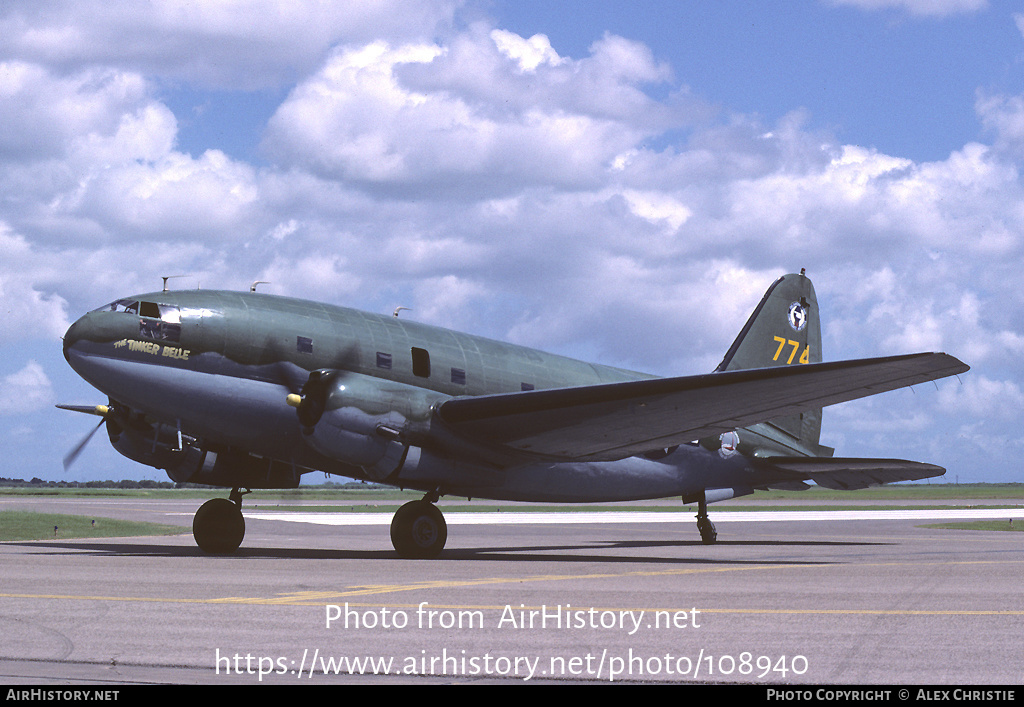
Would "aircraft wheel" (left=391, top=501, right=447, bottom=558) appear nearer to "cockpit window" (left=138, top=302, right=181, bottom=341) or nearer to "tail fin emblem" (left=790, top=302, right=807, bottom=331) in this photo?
"cockpit window" (left=138, top=302, right=181, bottom=341)

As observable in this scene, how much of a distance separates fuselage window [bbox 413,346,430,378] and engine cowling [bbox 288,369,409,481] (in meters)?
1.45

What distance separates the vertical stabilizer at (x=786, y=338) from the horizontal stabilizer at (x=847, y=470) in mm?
2454

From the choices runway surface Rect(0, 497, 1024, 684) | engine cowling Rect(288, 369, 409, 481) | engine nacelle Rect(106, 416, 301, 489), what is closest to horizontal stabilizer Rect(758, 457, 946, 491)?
runway surface Rect(0, 497, 1024, 684)

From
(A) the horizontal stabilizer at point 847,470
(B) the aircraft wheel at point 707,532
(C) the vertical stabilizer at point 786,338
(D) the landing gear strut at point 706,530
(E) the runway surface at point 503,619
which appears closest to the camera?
(E) the runway surface at point 503,619

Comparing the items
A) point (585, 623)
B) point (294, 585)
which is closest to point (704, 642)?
point (585, 623)

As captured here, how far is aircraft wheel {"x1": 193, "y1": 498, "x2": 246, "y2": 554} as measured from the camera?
22.9 meters

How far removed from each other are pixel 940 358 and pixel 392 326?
1081 cm

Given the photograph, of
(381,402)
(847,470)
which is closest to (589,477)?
(381,402)

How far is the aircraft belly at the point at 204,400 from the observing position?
64.8 ft

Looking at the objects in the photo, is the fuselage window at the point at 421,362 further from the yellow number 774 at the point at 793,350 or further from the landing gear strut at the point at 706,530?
the yellow number 774 at the point at 793,350

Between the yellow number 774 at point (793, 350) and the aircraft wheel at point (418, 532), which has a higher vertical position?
the yellow number 774 at point (793, 350)

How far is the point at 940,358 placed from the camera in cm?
1809

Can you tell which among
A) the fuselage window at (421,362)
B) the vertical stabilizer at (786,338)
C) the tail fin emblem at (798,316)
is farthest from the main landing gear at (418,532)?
the tail fin emblem at (798,316)

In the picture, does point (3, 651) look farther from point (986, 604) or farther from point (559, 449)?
point (559, 449)
